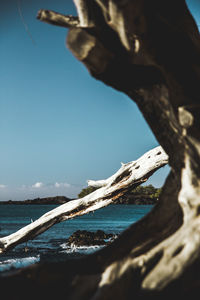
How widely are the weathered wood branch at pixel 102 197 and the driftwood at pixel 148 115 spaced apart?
252 cm

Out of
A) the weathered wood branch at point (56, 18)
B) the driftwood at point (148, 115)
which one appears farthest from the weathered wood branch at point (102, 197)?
the weathered wood branch at point (56, 18)

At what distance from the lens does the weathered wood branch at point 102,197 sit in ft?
16.9

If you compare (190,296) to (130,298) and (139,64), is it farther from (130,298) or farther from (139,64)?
(139,64)

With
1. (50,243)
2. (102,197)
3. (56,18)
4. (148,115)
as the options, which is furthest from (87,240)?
(56,18)

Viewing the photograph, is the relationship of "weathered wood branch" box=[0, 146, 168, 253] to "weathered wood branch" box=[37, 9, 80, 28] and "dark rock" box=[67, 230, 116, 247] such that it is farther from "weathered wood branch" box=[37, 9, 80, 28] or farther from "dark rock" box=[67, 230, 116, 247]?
"dark rock" box=[67, 230, 116, 247]

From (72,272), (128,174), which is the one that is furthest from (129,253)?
(128,174)

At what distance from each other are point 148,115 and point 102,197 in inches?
111

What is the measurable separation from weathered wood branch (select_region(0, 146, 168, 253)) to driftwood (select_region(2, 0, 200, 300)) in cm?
252

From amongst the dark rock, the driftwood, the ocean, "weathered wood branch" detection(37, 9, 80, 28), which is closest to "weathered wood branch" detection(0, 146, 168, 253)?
the ocean

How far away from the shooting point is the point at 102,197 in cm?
516

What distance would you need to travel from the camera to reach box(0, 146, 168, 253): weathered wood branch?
16.9 feet

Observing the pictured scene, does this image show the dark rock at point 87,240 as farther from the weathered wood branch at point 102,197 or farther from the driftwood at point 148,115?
the driftwood at point 148,115

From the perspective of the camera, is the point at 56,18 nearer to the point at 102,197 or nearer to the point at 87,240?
the point at 102,197

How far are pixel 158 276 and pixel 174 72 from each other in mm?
1574
